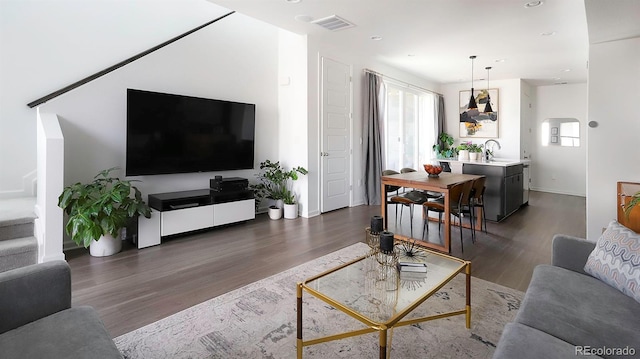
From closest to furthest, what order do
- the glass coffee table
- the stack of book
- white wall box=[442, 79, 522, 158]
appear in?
A: the glass coffee table
the stack of book
white wall box=[442, 79, 522, 158]

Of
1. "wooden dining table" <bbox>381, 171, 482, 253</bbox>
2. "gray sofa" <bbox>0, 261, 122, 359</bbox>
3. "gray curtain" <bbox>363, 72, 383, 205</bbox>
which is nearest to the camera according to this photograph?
"gray sofa" <bbox>0, 261, 122, 359</bbox>

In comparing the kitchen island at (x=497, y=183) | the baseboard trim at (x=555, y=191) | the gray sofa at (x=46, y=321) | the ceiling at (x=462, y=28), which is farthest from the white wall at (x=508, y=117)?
the gray sofa at (x=46, y=321)

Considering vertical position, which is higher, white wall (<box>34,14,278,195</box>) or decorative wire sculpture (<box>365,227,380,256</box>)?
white wall (<box>34,14,278,195</box>)

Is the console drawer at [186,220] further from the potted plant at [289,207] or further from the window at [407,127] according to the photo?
the window at [407,127]

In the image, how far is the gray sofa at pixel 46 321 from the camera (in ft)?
3.82

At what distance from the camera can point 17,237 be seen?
2980 millimetres

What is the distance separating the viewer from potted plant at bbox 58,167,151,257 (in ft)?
9.95

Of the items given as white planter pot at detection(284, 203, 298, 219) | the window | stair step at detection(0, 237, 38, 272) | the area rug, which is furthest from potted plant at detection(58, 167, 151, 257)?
the window

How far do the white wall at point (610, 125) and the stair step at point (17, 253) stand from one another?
5780mm

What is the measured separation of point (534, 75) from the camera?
719 centimetres

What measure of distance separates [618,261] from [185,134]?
4.25m

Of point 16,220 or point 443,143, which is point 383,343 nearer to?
point 16,220

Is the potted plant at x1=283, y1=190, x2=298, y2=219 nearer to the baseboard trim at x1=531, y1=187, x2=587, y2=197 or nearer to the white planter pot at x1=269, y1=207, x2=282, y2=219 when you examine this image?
the white planter pot at x1=269, y1=207, x2=282, y2=219

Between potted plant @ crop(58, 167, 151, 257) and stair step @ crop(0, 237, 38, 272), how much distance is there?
290mm
